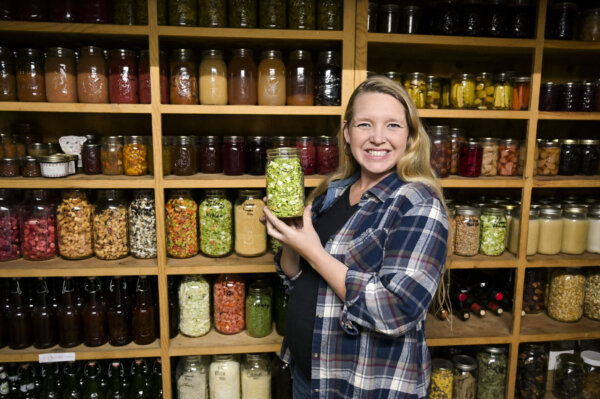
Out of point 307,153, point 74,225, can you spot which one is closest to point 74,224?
point 74,225

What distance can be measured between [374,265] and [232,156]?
920mm

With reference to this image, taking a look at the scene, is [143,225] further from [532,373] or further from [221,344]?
[532,373]

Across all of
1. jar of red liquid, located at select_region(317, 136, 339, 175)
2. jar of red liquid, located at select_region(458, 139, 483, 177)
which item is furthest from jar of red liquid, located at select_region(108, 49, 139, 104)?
jar of red liquid, located at select_region(458, 139, 483, 177)

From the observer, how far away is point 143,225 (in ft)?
6.11

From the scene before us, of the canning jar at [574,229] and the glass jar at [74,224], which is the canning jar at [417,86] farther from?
the glass jar at [74,224]

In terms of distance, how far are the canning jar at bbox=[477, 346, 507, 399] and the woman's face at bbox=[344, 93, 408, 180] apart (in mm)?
1332

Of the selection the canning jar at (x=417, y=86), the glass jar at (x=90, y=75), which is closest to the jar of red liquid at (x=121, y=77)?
the glass jar at (x=90, y=75)

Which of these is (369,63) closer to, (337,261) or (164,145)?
(164,145)

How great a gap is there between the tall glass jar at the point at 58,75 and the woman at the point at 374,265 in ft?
3.61

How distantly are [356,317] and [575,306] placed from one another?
5.03 feet

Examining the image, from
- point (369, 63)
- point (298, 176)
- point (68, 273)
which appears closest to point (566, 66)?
point (369, 63)

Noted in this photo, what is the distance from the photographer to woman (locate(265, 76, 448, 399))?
1053 millimetres

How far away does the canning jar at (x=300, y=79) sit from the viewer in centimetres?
182

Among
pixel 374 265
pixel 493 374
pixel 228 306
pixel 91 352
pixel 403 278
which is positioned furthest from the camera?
pixel 493 374
